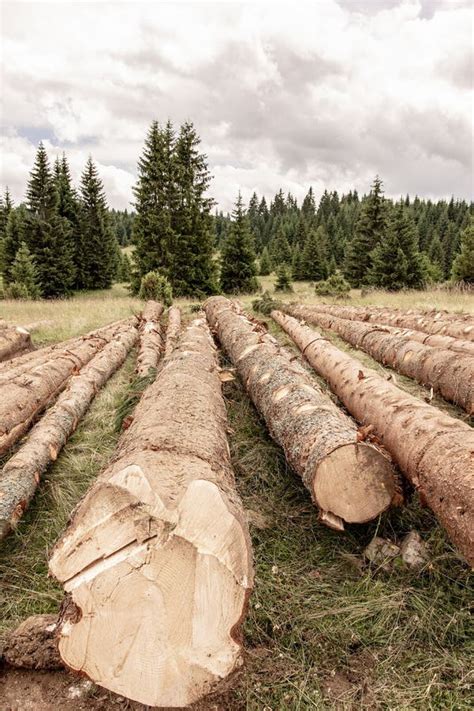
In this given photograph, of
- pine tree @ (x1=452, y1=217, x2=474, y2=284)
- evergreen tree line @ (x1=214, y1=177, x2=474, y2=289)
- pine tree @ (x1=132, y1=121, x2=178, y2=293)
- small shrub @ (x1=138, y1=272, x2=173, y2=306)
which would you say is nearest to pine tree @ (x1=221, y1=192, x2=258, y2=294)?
evergreen tree line @ (x1=214, y1=177, x2=474, y2=289)

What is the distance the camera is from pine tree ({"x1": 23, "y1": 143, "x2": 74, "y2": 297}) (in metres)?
28.0

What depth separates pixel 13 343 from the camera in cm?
845

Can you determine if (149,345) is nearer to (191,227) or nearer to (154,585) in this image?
(154,585)

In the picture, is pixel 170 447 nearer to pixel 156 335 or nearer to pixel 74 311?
pixel 156 335

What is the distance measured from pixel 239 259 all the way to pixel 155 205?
6214 mm

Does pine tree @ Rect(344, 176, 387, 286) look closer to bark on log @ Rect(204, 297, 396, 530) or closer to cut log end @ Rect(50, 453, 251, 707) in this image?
bark on log @ Rect(204, 297, 396, 530)

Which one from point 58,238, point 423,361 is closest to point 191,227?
point 58,238

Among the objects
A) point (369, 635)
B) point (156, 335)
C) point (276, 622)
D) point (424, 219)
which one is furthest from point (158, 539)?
point (424, 219)

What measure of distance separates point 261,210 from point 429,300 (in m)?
96.3

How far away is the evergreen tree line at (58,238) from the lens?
27.9 m

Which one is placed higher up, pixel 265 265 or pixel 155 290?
pixel 265 265

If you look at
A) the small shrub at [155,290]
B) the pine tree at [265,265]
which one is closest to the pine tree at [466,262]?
the small shrub at [155,290]

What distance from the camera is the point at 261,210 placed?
10512 cm

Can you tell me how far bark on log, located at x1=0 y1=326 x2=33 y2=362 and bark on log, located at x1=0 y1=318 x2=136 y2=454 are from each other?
5.40 ft
